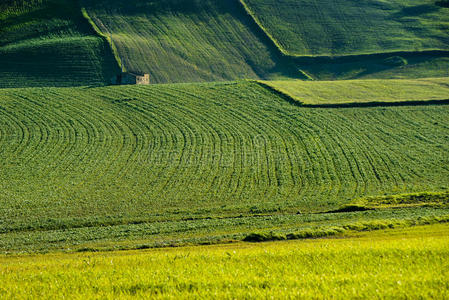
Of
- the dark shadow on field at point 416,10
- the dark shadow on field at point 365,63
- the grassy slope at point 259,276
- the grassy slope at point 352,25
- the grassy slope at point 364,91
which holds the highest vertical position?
the grassy slope at point 259,276

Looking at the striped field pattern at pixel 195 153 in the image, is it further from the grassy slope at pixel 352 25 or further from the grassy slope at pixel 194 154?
the grassy slope at pixel 352 25

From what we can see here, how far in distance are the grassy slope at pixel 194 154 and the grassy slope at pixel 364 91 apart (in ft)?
12.2

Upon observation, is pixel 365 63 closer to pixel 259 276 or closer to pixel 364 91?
pixel 364 91

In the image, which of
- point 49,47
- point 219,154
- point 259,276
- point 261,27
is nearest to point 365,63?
point 261,27

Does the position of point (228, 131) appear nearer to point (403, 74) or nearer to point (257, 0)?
point (403, 74)

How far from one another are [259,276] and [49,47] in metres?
94.0

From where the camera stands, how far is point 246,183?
42031 mm

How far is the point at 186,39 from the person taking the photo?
108 metres

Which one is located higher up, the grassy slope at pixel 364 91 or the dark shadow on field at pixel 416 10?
the dark shadow on field at pixel 416 10

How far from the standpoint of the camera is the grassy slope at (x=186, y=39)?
97.8 m

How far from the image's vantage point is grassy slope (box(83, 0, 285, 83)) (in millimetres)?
97812

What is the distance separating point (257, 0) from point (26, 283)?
386 feet

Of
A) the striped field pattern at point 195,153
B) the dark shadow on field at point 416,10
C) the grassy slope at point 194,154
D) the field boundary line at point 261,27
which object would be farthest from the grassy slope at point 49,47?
the dark shadow on field at point 416,10

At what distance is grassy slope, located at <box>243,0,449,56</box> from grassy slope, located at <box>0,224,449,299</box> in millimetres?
95691
